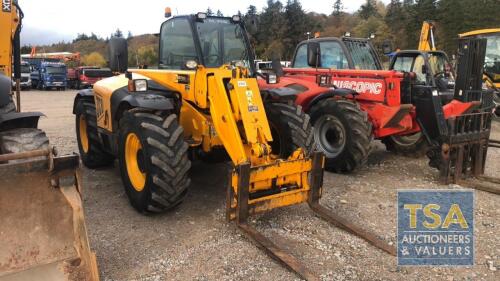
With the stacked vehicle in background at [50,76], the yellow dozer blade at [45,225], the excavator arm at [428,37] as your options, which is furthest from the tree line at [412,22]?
the yellow dozer blade at [45,225]

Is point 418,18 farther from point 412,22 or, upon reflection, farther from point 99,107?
point 99,107

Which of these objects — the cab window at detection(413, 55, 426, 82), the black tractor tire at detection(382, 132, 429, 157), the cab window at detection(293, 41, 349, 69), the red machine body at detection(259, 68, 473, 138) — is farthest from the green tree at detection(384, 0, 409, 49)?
the red machine body at detection(259, 68, 473, 138)

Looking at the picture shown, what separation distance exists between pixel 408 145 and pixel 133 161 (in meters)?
5.11

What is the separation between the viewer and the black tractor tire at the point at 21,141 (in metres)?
3.49

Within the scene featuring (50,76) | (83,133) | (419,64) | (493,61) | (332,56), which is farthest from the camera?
(50,76)

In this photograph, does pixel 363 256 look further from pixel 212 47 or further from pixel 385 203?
pixel 212 47

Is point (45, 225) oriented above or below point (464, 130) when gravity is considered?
below

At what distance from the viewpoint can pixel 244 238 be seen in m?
4.20

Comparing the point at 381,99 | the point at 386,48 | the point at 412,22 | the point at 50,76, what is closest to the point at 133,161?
the point at 381,99

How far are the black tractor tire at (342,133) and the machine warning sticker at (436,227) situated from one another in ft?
2.92

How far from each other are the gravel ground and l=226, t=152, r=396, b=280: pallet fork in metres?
0.07

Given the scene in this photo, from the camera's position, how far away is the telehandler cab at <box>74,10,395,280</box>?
166 inches

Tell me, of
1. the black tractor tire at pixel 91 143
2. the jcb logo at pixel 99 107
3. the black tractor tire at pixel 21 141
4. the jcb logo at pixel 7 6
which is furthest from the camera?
the black tractor tire at pixel 91 143

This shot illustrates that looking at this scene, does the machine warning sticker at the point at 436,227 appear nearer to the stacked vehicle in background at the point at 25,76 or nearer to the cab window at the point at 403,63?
the cab window at the point at 403,63
